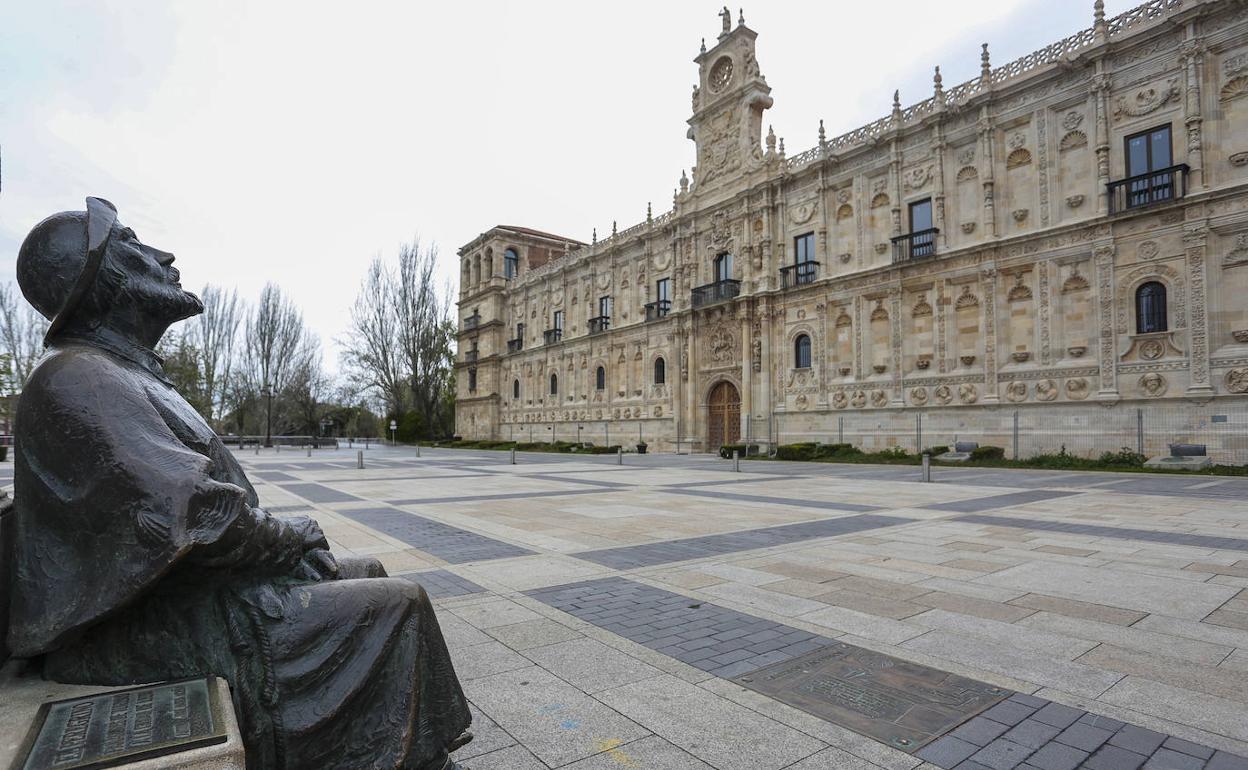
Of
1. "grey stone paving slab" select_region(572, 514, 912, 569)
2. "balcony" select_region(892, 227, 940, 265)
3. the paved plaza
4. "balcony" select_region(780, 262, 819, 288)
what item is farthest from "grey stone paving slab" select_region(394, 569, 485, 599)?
"balcony" select_region(780, 262, 819, 288)

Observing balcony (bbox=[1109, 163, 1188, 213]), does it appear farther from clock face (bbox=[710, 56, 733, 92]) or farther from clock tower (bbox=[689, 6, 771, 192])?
clock face (bbox=[710, 56, 733, 92])

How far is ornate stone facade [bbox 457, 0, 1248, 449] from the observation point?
20.5 m

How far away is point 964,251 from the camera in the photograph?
25875 millimetres

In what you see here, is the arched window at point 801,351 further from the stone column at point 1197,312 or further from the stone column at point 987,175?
the stone column at point 1197,312

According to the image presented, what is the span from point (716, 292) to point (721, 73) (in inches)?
486

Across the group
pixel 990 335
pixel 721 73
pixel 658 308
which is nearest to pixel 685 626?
pixel 990 335

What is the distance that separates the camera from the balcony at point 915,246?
89.5 ft

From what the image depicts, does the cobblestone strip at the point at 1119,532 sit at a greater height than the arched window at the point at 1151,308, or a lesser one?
lesser

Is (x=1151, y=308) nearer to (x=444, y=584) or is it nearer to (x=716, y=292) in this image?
(x=716, y=292)

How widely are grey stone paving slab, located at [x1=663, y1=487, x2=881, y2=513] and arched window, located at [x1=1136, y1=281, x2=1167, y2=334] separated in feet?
53.8

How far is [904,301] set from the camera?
27.9m

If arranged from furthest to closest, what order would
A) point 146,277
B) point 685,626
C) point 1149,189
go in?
point 1149,189
point 685,626
point 146,277

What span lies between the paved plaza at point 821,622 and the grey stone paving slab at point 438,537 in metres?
0.05

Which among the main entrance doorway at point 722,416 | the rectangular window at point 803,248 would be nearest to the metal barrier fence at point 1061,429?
the main entrance doorway at point 722,416
